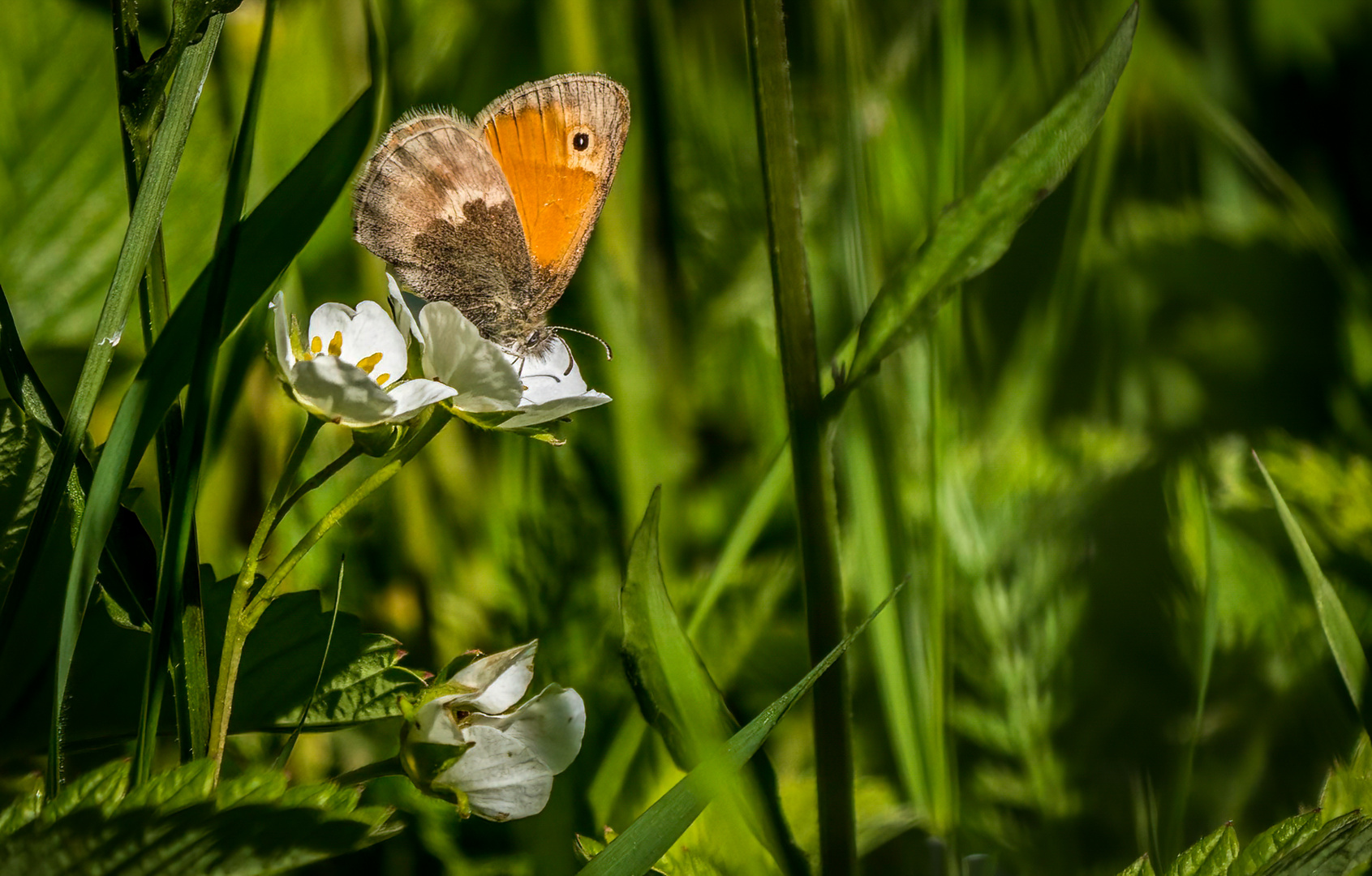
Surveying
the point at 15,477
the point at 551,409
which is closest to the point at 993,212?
the point at 551,409

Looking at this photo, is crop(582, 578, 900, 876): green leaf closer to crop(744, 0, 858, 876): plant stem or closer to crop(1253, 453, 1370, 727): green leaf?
crop(744, 0, 858, 876): plant stem

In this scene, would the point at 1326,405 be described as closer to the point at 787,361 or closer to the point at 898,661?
the point at 898,661

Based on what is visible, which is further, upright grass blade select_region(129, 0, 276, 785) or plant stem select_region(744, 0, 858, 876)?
plant stem select_region(744, 0, 858, 876)

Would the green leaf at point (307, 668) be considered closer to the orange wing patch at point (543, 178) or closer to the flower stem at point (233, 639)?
the flower stem at point (233, 639)

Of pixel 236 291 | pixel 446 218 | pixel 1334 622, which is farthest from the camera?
pixel 446 218

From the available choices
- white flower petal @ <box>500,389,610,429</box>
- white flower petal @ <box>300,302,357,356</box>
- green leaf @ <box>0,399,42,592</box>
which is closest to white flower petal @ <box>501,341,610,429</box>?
white flower petal @ <box>500,389,610,429</box>

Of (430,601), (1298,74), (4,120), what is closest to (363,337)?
(430,601)

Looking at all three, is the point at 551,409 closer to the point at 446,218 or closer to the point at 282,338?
the point at 282,338
